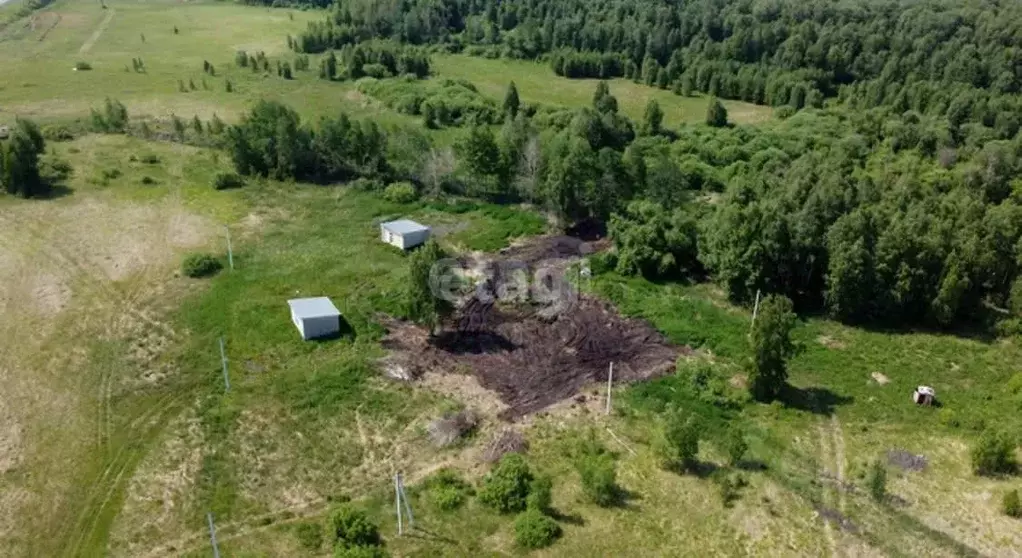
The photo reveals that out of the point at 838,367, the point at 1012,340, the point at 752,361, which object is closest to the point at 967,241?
the point at 1012,340

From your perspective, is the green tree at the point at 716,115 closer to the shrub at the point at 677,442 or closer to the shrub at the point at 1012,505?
the shrub at the point at 677,442

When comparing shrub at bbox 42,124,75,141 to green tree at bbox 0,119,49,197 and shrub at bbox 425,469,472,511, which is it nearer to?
green tree at bbox 0,119,49,197

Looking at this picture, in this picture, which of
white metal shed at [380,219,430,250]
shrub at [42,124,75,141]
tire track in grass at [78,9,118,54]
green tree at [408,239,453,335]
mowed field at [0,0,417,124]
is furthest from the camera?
tire track in grass at [78,9,118,54]

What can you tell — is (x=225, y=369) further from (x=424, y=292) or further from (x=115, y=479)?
(x=424, y=292)

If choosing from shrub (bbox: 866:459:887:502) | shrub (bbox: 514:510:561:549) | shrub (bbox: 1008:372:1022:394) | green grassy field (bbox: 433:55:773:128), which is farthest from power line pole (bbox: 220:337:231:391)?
green grassy field (bbox: 433:55:773:128)

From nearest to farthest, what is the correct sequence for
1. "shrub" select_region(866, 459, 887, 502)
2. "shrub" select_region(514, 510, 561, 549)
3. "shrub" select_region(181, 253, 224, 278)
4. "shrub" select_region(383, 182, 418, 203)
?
"shrub" select_region(514, 510, 561, 549)
"shrub" select_region(866, 459, 887, 502)
"shrub" select_region(181, 253, 224, 278)
"shrub" select_region(383, 182, 418, 203)

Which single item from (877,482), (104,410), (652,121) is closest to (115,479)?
(104,410)

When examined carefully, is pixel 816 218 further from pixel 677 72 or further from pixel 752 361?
pixel 677 72
